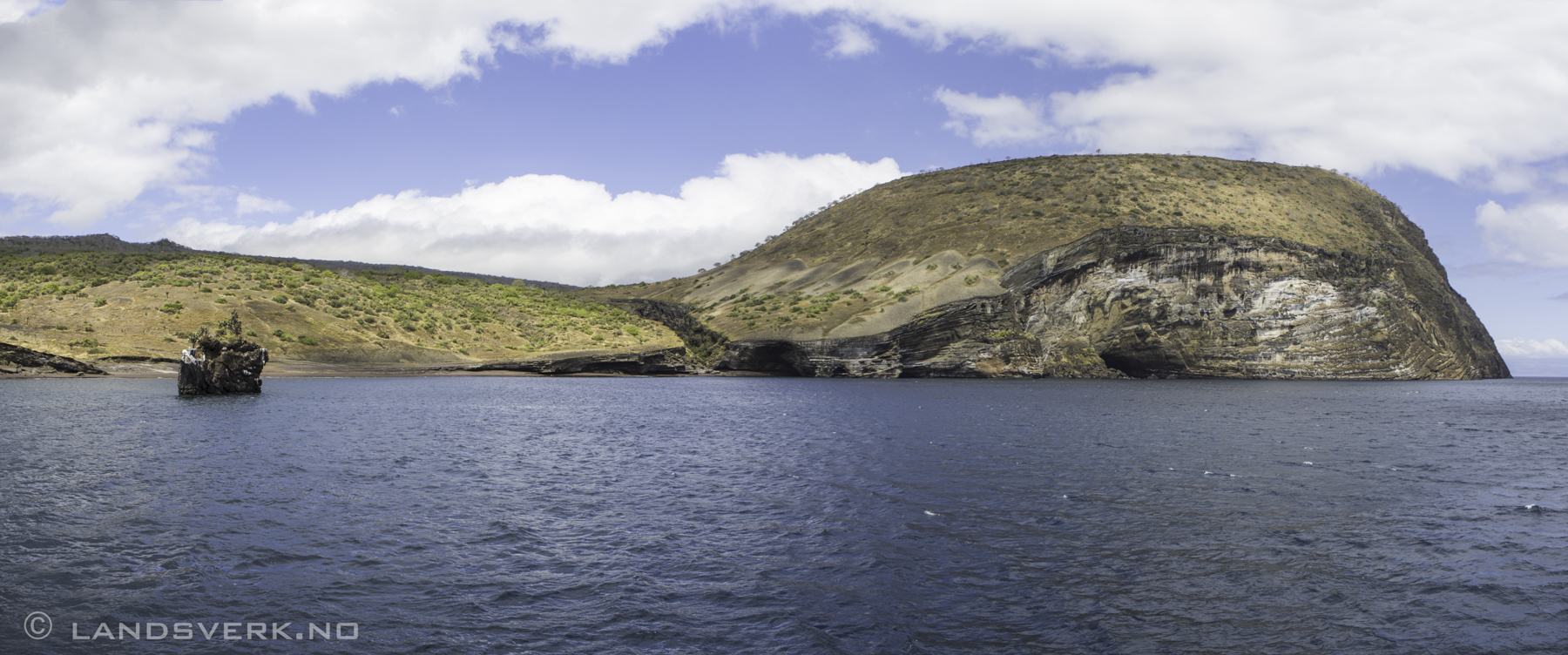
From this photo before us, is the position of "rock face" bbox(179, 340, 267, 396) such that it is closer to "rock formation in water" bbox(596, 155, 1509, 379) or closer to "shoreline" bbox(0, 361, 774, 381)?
"shoreline" bbox(0, 361, 774, 381)

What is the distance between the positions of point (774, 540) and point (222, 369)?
52.3 m

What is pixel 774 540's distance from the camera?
16.2 meters

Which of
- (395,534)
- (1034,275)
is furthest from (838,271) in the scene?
(395,534)

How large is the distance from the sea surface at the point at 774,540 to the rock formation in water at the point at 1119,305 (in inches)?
2213

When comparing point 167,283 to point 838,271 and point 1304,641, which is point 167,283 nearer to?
point 838,271

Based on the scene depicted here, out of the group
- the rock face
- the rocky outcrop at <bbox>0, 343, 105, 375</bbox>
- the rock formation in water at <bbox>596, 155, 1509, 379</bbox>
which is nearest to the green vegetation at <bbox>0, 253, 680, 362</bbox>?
the rocky outcrop at <bbox>0, 343, 105, 375</bbox>

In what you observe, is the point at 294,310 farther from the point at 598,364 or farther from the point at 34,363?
the point at 598,364

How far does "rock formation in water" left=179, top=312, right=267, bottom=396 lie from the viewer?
50.7 m

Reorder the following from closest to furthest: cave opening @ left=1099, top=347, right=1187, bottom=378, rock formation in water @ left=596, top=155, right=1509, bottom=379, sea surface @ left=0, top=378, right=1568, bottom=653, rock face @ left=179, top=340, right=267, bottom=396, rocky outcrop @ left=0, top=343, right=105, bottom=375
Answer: sea surface @ left=0, top=378, right=1568, bottom=653, rock face @ left=179, top=340, right=267, bottom=396, rocky outcrop @ left=0, top=343, right=105, bottom=375, rock formation in water @ left=596, top=155, right=1509, bottom=379, cave opening @ left=1099, top=347, right=1187, bottom=378

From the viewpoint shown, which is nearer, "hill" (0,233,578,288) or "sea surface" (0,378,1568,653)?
"sea surface" (0,378,1568,653)

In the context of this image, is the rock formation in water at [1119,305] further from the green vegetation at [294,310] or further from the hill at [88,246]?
the hill at [88,246]

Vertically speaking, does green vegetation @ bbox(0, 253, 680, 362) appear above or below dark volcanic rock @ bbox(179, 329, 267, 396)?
above

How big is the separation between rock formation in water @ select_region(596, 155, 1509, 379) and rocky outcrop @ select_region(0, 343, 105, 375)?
6212cm

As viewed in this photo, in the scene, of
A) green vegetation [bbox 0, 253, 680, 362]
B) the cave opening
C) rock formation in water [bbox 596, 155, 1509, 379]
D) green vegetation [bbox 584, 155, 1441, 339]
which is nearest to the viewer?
green vegetation [bbox 0, 253, 680, 362]
